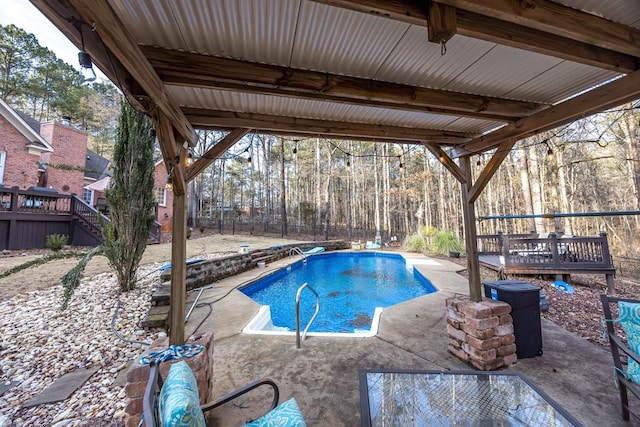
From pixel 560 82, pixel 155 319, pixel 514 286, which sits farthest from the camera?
pixel 155 319

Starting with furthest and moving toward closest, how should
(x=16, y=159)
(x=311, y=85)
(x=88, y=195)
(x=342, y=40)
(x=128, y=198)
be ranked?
(x=88, y=195)
(x=16, y=159)
(x=128, y=198)
(x=311, y=85)
(x=342, y=40)

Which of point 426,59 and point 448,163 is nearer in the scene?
point 426,59

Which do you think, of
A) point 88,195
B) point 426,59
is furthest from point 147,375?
point 88,195

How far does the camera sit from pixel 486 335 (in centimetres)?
243

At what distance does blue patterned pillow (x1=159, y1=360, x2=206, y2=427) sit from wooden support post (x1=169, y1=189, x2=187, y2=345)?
1312 millimetres

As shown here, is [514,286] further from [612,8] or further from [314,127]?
[314,127]

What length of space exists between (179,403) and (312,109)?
8.55 ft

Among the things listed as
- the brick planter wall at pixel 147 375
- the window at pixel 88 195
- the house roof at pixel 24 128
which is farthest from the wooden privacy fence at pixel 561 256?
the window at pixel 88 195

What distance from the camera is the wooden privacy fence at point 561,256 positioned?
17.0 feet

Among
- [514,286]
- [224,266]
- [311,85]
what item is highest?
[311,85]

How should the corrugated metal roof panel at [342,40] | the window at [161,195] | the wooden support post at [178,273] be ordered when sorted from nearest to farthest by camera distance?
the corrugated metal roof panel at [342,40] < the wooden support post at [178,273] < the window at [161,195]

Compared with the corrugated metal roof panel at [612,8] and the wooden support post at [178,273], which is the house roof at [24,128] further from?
the corrugated metal roof panel at [612,8]

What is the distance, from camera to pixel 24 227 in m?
7.74

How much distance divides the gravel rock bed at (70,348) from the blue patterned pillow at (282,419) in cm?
151
